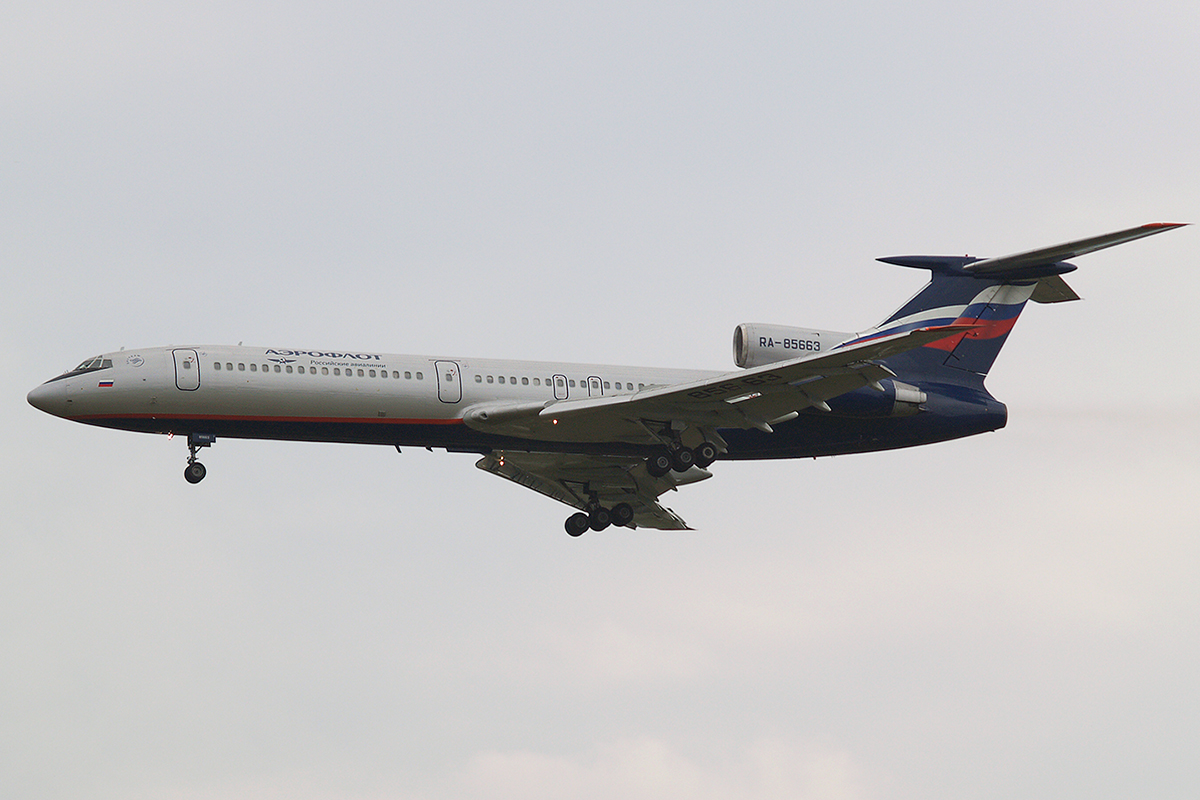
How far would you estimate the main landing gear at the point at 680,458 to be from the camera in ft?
103

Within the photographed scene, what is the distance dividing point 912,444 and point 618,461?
6.49 m

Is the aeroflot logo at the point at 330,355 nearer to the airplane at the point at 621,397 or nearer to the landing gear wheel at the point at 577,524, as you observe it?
the airplane at the point at 621,397

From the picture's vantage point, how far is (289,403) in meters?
28.9

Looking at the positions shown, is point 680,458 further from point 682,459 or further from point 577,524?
point 577,524

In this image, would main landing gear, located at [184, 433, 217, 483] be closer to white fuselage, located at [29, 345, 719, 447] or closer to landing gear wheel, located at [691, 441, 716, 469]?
white fuselage, located at [29, 345, 719, 447]

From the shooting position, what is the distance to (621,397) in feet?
98.8

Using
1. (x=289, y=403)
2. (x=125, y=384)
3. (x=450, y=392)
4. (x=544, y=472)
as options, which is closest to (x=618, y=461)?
(x=544, y=472)

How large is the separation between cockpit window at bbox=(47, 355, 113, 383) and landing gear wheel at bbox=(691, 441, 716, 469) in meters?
11.6

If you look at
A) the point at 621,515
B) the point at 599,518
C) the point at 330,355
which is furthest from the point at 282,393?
the point at 621,515

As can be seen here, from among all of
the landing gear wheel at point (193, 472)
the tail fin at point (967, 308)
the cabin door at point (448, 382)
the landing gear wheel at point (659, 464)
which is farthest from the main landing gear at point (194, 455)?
the tail fin at point (967, 308)

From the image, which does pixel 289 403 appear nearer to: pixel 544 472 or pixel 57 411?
pixel 57 411

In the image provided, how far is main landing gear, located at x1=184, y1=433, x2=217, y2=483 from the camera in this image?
2908cm

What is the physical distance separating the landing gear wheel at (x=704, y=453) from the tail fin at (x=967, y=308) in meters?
4.29

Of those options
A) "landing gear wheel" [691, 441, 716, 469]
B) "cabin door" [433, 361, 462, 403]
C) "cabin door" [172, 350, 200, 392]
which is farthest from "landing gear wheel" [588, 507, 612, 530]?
"cabin door" [172, 350, 200, 392]
